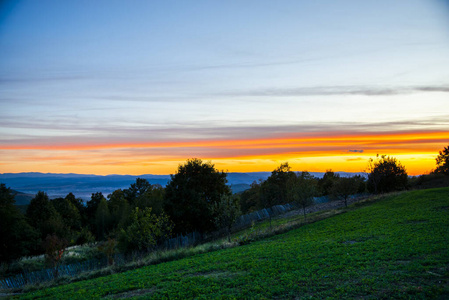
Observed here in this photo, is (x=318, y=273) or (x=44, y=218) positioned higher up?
(x=318, y=273)

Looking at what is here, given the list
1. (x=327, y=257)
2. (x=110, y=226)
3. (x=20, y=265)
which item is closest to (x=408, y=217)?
(x=327, y=257)

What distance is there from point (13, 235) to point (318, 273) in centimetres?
4757

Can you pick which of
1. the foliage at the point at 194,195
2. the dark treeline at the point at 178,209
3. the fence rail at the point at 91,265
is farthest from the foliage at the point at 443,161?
the foliage at the point at 194,195

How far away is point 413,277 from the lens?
11250mm

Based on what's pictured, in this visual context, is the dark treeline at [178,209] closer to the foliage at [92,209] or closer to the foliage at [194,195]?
the foliage at [194,195]

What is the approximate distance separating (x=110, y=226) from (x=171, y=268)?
228 feet

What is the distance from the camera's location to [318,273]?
13.1 metres

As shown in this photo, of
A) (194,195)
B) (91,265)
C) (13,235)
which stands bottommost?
(91,265)

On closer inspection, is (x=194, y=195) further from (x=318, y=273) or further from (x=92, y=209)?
(x=92, y=209)

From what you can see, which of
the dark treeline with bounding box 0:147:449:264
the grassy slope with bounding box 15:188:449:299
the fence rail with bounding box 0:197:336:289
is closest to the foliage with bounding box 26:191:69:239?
the dark treeline with bounding box 0:147:449:264

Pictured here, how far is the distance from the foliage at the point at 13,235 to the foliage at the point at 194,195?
891 inches

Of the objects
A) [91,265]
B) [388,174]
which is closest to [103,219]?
[91,265]

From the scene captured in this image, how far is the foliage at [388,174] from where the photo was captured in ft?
180

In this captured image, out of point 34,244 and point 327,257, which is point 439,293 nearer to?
point 327,257
